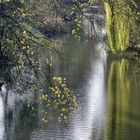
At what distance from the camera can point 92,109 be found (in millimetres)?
20906

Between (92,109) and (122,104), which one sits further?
(122,104)

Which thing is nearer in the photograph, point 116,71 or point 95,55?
point 116,71

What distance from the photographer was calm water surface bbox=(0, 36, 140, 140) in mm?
16875

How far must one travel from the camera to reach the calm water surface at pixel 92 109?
55.4 ft

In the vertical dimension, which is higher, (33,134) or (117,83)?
(117,83)

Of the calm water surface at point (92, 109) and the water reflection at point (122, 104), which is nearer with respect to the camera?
the calm water surface at point (92, 109)

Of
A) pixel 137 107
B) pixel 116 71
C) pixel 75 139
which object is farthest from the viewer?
pixel 116 71

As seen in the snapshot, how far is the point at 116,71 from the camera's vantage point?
30625mm

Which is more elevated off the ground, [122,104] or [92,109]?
[122,104]

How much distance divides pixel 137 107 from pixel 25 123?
5907 mm

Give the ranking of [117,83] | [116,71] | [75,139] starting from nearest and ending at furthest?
[75,139]
[117,83]
[116,71]

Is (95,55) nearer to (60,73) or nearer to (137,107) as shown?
(60,73)

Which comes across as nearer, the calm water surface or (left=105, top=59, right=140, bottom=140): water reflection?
the calm water surface

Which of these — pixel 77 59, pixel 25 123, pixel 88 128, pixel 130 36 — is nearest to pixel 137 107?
pixel 88 128
